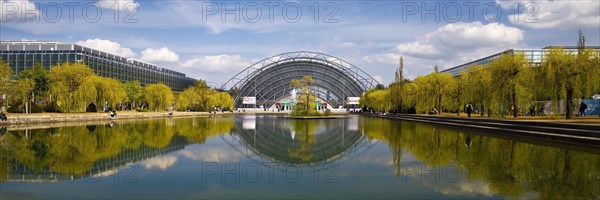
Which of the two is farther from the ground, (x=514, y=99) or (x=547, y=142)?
(x=514, y=99)

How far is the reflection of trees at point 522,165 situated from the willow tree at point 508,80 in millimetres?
16359

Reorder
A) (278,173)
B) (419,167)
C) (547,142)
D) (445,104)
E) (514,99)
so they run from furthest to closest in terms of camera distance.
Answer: (445,104), (514,99), (547,142), (419,167), (278,173)

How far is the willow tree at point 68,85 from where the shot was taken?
56688mm

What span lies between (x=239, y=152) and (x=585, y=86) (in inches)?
1011

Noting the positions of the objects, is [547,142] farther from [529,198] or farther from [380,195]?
[380,195]

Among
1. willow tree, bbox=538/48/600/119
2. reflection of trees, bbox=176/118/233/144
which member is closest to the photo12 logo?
reflection of trees, bbox=176/118/233/144

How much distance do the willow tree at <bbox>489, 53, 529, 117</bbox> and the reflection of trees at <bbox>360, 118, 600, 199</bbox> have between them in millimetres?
16359

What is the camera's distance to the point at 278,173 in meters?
14.1

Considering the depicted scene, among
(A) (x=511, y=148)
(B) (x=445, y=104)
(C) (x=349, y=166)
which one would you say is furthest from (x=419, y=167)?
(B) (x=445, y=104)

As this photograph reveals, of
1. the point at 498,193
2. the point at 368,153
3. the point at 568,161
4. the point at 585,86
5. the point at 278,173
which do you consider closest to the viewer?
the point at 498,193

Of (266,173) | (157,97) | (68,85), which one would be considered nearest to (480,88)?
(266,173)

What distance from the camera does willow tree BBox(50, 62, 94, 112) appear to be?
56.7 m

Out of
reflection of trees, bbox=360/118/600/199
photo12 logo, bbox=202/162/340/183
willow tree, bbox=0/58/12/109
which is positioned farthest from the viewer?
willow tree, bbox=0/58/12/109

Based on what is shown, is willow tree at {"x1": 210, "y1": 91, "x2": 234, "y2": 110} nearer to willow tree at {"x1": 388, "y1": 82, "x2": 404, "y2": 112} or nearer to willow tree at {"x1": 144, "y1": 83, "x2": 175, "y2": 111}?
willow tree at {"x1": 144, "y1": 83, "x2": 175, "y2": 111}
